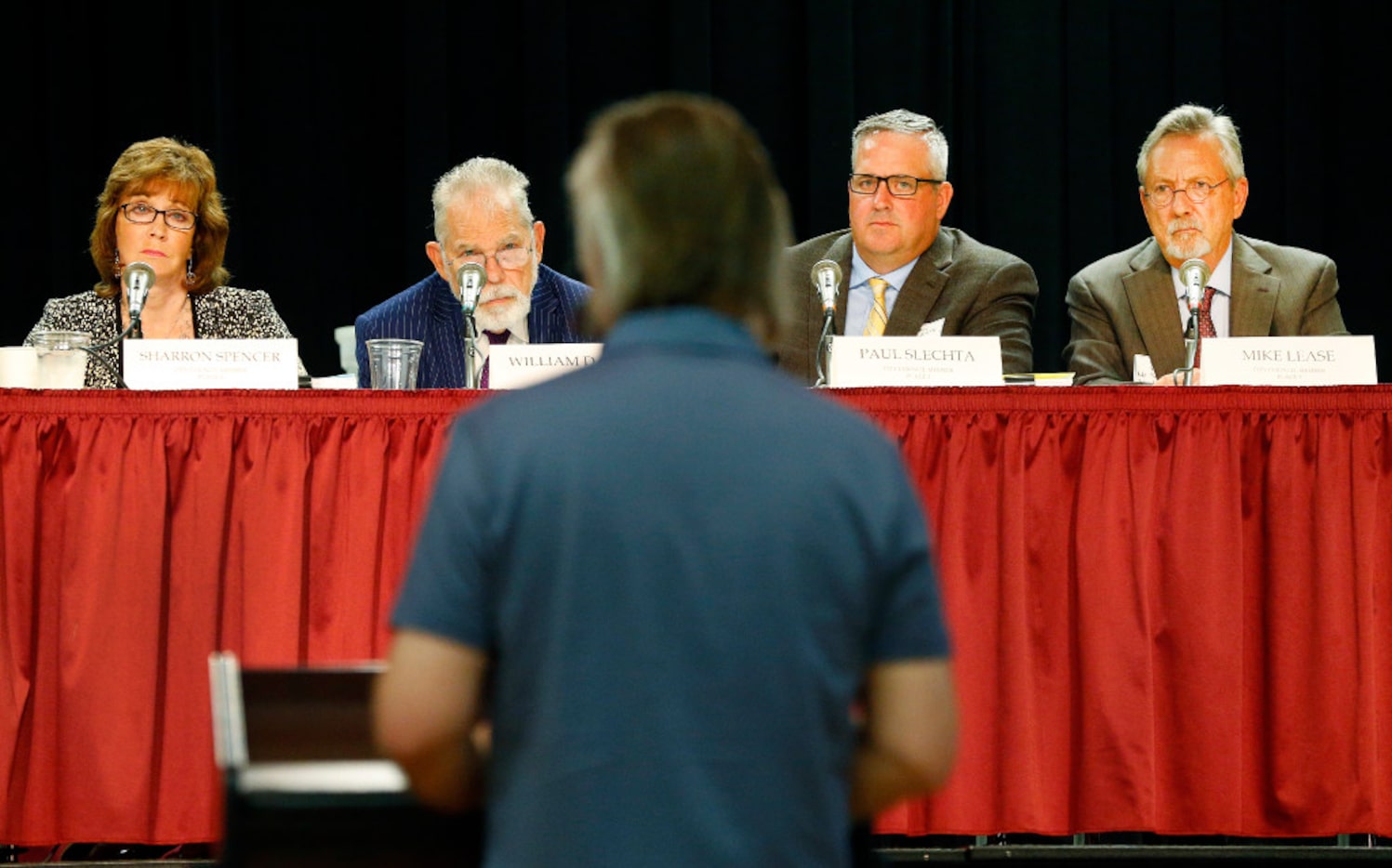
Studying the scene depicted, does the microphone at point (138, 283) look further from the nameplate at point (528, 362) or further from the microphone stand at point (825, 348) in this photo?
the microphone stand at point (825, 348)

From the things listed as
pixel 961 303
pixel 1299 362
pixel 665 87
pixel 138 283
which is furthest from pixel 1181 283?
pixel 138 283

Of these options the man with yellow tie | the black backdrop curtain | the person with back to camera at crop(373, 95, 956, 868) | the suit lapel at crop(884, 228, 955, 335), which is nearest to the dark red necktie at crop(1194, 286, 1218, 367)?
the man with yellow tie

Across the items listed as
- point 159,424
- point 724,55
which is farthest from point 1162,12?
point 159,424

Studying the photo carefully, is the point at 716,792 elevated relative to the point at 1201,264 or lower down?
lower down

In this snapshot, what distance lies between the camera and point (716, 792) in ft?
3.55

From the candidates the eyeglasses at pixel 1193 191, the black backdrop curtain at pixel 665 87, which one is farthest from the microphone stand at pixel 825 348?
the black backdrop curtain at pixel 665 87

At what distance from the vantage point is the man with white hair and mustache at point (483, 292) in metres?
3.84

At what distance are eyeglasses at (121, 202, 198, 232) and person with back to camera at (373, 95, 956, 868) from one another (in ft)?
9.03

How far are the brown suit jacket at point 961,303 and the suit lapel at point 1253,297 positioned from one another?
1.52 ft

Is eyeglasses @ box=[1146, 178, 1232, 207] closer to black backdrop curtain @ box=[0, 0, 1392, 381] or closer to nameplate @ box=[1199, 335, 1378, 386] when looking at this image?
nameplate @ box=[1199, 335, 1378, 386]

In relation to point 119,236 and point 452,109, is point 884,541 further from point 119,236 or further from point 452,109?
point 452,109

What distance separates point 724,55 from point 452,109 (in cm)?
91

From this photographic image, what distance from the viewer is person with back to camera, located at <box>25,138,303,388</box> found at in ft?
12.0

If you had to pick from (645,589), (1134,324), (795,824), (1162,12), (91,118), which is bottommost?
(795,824)
